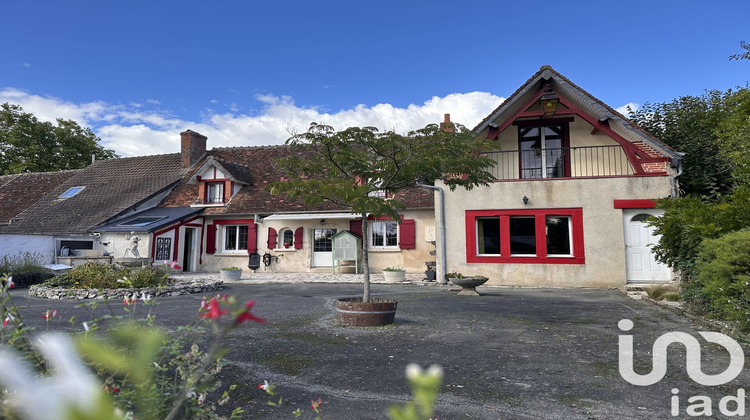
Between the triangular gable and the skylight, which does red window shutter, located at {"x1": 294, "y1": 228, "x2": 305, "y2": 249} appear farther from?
the triangular gable

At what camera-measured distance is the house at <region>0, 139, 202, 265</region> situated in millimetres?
17750

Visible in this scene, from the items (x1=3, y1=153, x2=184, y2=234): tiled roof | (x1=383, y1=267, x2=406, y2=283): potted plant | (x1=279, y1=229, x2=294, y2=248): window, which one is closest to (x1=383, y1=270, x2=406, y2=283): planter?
(x1=383, y1=267, x2=406, y2=283): potted plant

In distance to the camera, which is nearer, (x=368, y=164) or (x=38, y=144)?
(x=368, y=164)

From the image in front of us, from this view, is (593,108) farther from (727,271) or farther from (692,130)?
(727,271)

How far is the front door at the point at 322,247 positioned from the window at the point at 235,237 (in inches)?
125

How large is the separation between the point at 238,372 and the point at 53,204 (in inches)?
880

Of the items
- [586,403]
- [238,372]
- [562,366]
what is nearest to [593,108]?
[562,366]

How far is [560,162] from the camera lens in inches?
576

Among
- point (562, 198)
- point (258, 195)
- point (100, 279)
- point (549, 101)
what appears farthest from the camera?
point (258, 195)

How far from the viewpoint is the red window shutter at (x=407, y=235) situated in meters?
17.6

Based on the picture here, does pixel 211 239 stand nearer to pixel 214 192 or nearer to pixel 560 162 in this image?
pixel 214 192

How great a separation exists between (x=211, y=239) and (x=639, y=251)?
51.8 feet

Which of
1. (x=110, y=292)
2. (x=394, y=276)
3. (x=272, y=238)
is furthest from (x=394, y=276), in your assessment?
(x=110, y=292)

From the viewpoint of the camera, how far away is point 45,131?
1239 inches
